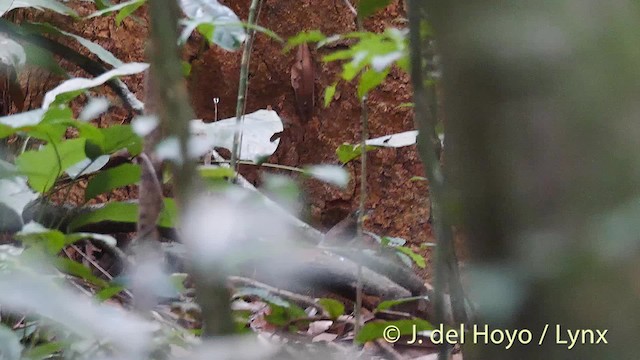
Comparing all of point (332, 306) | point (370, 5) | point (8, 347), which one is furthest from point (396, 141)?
point (8, 347)

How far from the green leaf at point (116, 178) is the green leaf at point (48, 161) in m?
0.05

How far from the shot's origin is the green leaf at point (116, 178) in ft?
3.05

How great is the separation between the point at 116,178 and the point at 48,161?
0.10 metres

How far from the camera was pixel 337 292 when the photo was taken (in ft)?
4.86

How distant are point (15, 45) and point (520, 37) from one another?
0.98 meters

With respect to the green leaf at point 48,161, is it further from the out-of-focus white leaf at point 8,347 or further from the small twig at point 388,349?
the small twig at point 388,349

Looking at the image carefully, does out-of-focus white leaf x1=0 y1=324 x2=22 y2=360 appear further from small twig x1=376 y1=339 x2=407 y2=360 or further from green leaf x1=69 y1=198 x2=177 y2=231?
small twig x1=376 y1=339 x2=407 y2=360

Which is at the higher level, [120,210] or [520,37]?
[520,37]

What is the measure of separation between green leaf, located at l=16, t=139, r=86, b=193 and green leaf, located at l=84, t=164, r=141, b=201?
55 millimetres

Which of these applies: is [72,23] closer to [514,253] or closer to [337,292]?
[337,292]

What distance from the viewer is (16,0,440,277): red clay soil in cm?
241

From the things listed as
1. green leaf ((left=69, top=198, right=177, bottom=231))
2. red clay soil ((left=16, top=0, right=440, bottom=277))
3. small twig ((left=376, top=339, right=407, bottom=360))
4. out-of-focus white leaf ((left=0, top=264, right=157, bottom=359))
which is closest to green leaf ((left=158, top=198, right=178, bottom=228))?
green leaf ((left=69, top=198, right=177, bottom=231))

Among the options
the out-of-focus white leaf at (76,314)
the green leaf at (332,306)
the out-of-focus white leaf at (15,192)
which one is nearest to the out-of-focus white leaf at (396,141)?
→ the green leaf at (332,306)

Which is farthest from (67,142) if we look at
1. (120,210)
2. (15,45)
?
(15,45)
